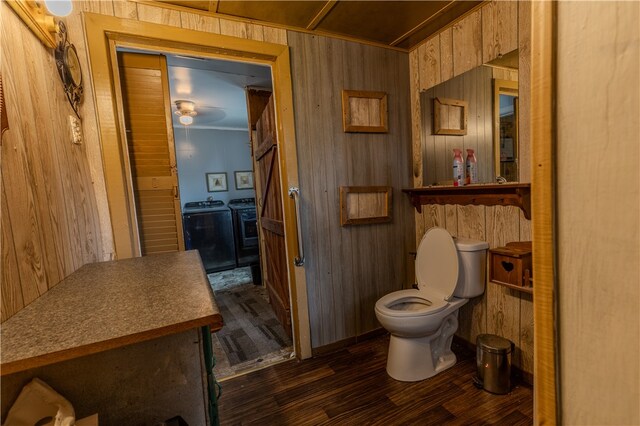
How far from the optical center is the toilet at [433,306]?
174 cm

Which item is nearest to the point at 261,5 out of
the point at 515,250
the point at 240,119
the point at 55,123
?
the point at 55,123

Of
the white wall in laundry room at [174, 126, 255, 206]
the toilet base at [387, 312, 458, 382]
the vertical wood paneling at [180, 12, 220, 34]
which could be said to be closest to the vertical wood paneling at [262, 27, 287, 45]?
the vertical wood paneling at [180, 12, 220, 34]

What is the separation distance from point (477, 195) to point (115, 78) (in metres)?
2.26

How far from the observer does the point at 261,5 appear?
5.42ft

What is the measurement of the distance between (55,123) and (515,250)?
2243 millimetres

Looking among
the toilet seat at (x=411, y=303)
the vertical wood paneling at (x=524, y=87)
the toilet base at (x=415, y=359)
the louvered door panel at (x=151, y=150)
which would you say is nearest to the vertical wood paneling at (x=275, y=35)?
the louvered door panel at (x=151, y=150)

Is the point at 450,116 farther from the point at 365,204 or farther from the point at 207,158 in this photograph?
the point at 207,158

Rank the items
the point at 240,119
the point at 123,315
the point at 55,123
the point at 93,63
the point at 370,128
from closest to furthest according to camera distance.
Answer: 1. the point at 123,315
2. the point at 55,123
3. the point at 93,63
4. the point at 370,128
5. the point at 240,119

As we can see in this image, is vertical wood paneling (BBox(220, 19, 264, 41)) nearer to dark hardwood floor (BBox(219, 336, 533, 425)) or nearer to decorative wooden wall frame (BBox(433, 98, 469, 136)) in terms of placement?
decorative wooden wall frame (BBox(433, 98, 469, 136))

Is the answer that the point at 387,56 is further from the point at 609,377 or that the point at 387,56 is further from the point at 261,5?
the point at 609,377

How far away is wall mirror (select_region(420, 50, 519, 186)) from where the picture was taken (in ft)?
5.64

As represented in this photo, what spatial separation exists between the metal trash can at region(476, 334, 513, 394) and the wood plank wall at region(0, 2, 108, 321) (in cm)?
209

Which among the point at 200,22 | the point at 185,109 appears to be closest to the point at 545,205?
the point at 200,22

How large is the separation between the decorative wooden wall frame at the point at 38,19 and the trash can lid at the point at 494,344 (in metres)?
2.52
